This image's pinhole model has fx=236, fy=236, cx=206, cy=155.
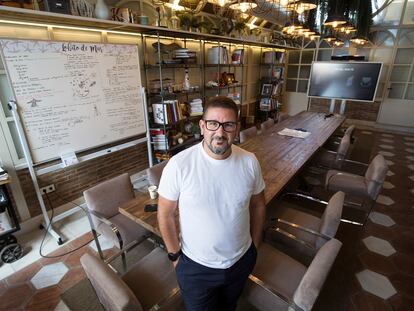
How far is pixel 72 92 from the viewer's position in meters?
2.48

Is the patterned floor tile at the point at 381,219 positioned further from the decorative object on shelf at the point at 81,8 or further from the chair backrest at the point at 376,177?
the decorative object on shelf at the point at 81,8

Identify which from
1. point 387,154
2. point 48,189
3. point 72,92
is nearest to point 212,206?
point 72,92

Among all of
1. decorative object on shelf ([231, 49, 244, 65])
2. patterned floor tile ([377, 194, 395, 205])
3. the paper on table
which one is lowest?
patterned floor tile ([377, 194, 395, 205])

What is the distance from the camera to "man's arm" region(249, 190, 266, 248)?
4.31 feet

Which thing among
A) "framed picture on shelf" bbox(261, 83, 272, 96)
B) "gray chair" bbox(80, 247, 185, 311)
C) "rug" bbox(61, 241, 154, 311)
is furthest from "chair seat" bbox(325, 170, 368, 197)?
"framed picture on shelf" bbox(261, 83, 272, 96)

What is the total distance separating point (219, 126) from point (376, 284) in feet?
6.81

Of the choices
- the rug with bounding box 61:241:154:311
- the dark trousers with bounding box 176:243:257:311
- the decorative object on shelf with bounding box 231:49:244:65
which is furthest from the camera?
the decorative object on shelf with bounding box 231:49:244:65

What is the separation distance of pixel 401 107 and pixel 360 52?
186 cm

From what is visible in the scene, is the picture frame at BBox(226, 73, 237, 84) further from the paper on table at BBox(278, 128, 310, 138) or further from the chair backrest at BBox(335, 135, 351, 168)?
the chair backrest at BBox(335, 135, 351, 168)

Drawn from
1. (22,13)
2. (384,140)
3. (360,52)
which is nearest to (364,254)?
(22,13)

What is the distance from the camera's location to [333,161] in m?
3.44

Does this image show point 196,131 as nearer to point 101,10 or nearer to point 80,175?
point 80,175

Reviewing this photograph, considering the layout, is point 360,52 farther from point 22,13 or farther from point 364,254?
point 22,13

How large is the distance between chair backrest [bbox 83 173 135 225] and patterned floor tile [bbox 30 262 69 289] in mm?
591
